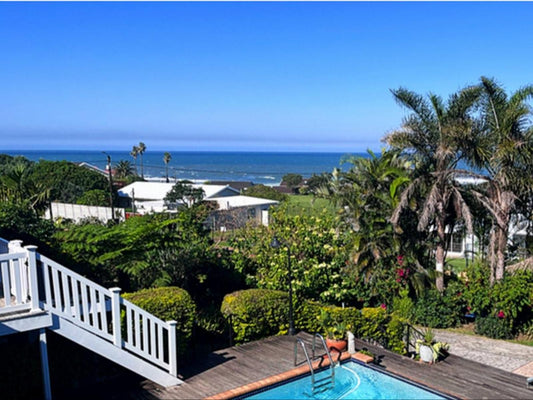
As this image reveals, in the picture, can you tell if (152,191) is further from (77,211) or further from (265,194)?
(77,211)

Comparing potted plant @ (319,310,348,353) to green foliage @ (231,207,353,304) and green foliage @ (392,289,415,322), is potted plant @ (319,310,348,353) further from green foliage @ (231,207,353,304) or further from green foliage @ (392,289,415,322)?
green foliage @ (392,289,415,322)

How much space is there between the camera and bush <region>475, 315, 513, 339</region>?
13453mm

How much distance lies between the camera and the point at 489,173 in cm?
1405

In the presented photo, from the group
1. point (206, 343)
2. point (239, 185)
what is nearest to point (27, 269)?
point (206, 343)

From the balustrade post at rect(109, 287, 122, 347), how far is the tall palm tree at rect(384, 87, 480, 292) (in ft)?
29.3

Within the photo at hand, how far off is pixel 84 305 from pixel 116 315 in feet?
1.72

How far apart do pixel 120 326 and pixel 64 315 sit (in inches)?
36.0

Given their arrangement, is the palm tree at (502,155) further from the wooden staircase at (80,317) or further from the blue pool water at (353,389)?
the wooden staircase at (80,317)

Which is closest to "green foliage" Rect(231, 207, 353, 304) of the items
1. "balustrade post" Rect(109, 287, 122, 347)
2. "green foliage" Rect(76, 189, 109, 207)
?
"balustrade post" Rect(109, 287, 122, 347)

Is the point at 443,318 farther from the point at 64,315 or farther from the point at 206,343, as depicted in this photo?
the point at 64,315

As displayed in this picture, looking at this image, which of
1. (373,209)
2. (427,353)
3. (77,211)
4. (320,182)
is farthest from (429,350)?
(77,211)

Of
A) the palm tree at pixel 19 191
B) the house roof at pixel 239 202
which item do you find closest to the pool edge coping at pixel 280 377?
the palm tree at pixel 19 191

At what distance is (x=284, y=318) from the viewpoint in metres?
11.1

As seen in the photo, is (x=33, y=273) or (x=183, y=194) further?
(x=183, y=194)
